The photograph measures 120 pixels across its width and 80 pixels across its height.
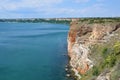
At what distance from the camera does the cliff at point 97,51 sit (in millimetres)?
Result: 32647

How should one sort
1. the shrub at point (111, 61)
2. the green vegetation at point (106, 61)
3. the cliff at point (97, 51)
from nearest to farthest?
1. the green vegetation at point (106, 61)
2. the cliff at point (97, 51)
3. the shrub at point (111, 61)

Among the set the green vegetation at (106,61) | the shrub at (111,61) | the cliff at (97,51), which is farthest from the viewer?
the shrub at (111,61)

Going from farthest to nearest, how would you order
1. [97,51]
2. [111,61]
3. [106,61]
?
[97,51]
[106,61]
[111,61]

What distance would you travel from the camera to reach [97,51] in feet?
148

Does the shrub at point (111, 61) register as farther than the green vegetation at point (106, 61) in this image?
Yes

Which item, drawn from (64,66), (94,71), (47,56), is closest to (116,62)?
(94,71)

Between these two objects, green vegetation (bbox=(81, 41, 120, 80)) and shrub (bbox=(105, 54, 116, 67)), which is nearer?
green vegetation (bbox=(81, 41, 120, 80))

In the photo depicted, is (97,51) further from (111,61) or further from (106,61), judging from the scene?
(111,61)

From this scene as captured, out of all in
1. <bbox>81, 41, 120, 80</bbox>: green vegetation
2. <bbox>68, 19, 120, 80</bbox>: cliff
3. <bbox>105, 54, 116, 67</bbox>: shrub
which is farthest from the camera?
<bbox>105, 54, 116, 67</bbox>: shrub

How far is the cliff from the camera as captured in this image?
32.6 metres

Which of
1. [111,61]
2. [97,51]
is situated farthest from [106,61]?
[97,51]

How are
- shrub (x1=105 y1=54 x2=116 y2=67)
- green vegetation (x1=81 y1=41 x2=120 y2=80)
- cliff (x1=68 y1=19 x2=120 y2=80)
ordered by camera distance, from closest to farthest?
green vegetation (x1=81 y1=41 x2=120 y2=80) → cliff (x1=68 y1=19 x2=120 y2=80) → shrub (x1=105 y1=54 x2=116 y2=67)

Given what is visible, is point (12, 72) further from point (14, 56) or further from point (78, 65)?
point (14, 56)

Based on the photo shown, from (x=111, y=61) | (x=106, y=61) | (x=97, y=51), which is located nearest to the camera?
(x=111, y=61)
